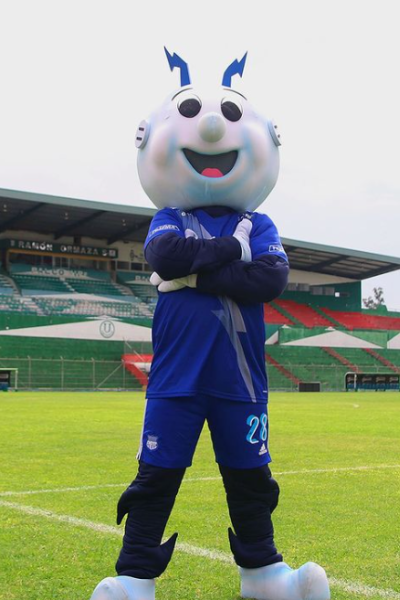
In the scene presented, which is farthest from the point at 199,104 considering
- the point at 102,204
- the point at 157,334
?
the point at 102,204

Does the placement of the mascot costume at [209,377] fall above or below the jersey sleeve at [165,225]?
below

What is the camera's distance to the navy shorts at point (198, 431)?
3.11m

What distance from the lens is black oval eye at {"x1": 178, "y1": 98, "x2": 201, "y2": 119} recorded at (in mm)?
3621

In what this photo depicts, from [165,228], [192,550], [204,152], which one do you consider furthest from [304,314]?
[165,228]

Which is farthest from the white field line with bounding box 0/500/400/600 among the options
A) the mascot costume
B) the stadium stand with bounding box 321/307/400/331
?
the stadium stand with bounding box 321/307/400/331

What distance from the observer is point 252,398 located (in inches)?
127

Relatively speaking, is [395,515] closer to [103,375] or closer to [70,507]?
[70,507]

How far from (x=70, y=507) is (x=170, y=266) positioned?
218 centimetres

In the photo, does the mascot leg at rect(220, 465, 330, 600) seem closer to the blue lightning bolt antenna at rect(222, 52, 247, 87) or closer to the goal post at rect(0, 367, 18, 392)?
the blue lightning bolt antenna at rect(222, 52, 247, 87)

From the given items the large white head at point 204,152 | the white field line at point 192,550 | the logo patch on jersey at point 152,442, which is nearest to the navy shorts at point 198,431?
the logo patch on jersey at point 152,442

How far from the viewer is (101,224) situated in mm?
40312

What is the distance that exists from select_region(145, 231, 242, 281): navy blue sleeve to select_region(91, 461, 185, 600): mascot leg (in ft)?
2.63

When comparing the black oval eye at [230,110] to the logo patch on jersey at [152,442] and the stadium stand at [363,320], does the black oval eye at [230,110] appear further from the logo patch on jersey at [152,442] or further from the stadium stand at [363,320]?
the stadium stand at [363,320]

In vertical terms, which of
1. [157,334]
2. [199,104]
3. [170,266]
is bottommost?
[157,334]
